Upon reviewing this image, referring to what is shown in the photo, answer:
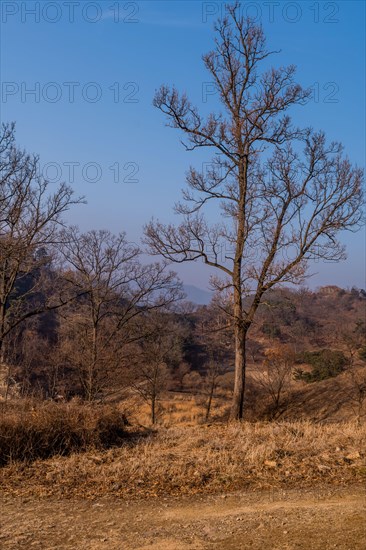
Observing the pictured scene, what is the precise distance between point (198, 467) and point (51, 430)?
2.67 m

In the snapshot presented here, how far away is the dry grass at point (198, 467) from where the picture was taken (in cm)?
657

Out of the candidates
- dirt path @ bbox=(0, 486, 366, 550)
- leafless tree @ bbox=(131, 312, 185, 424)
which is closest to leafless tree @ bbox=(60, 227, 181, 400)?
leafless tree @ bbox=(131, 312, 185, 424)

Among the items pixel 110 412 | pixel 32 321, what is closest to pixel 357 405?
pixel 110 412

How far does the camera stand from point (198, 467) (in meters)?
7.18

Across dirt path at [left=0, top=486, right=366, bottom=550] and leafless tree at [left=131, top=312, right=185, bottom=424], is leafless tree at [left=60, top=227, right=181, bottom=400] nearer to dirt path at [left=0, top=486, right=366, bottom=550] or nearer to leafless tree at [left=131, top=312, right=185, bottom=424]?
leafless tree at [left=131, top=312, right=185, bottom=424]

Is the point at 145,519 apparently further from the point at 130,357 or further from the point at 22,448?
the point at 130,357

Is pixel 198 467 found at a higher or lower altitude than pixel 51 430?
lower

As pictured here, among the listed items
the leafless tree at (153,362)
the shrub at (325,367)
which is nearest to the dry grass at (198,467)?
→ the leafless tree at (153,362)

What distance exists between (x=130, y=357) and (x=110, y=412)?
50.0ft

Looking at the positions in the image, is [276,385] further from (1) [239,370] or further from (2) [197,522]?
(2) [197,522]

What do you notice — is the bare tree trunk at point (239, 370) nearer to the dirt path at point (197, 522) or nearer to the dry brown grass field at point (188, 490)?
the dry brown grass field at point (188, 490)

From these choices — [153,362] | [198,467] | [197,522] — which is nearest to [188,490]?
[198,467]

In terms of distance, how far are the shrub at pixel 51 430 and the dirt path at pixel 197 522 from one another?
1.73m

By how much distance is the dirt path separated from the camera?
15.6ft
